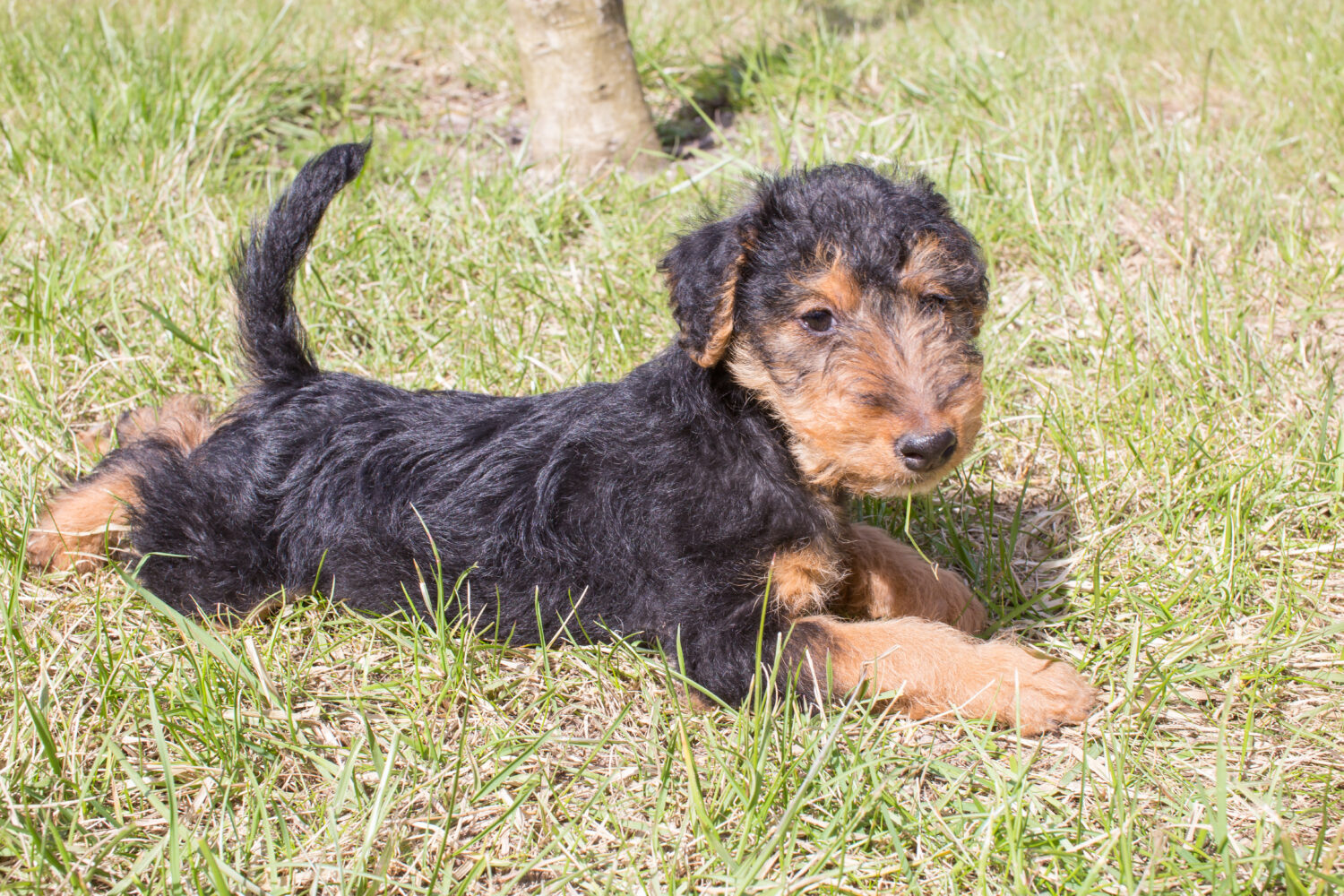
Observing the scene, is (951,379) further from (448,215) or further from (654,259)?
(448,215)

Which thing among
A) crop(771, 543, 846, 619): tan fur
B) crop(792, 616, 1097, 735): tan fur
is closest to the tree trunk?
crop(771, 543, 846, 619): tan fur

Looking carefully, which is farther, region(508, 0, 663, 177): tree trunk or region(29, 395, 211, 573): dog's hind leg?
region(508, 0, 663, 177): tree trunk

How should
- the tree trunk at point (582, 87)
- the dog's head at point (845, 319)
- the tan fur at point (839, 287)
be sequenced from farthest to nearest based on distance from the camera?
the tree trunk at point (582, 87) → the tan fur at point (839, 287) → the dog's head at point (845, 319)

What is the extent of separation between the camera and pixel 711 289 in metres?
2.65

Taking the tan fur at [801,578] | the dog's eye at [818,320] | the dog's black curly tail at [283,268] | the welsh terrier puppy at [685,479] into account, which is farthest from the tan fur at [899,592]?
the dog's black curly tail at [283,268]

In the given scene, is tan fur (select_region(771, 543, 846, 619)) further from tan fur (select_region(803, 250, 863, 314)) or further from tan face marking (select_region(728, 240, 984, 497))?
tan fur (select_region(803, 250, 863, 314))

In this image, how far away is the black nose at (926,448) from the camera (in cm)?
231

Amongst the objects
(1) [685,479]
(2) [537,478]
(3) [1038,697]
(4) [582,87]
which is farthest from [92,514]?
(4) [582,87]

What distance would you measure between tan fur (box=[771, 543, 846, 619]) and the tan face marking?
0.22 metres

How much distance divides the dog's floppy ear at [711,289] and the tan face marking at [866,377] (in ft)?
0.30

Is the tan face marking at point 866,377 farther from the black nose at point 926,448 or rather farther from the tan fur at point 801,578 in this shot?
the tan fur at point 801,578

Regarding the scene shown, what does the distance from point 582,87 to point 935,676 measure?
4.35m

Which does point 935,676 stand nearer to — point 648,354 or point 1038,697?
point 1038,697

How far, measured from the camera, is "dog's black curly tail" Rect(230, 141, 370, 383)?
3152mm
